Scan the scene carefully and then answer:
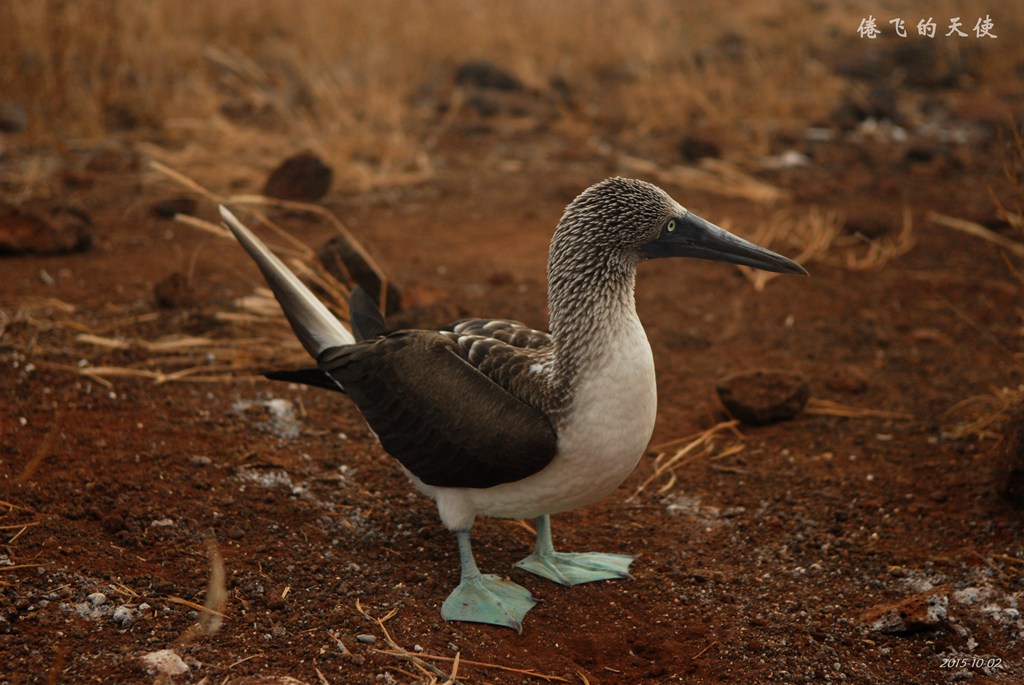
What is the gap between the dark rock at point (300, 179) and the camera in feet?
23.4

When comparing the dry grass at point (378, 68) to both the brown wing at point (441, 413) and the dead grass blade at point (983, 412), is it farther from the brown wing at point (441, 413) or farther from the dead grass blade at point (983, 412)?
the dead grass blade at point (983, 412)

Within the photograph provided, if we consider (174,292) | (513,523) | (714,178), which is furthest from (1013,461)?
(714,178)

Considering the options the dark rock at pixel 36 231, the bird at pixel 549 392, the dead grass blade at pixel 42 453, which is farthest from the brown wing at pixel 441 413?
the dark rock at pixel 36 231

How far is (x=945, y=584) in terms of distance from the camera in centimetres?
380

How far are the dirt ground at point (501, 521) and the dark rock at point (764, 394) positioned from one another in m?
0.10

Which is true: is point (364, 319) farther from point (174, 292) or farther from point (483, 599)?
point (174, 292)

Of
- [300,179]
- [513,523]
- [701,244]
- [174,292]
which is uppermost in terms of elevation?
[701,244]

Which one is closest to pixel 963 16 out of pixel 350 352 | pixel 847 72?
pixel 847 72

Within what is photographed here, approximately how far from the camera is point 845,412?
16.9 ft

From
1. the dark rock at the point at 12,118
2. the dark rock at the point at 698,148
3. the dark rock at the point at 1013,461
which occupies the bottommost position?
the dark rock at the point at 1013,461

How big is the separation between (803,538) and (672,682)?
1114 mm

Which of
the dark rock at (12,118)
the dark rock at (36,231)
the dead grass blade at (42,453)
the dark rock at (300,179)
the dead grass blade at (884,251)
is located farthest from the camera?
the dark rock at (12,118)

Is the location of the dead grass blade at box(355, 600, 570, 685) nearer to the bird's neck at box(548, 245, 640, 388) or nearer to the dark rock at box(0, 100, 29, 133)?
the bird's neck at box(548, 245, 640, 388)

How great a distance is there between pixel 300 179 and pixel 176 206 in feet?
2.68
